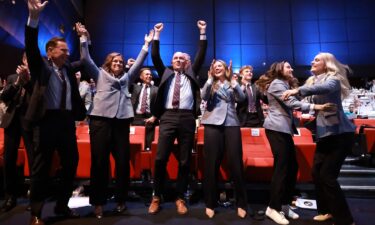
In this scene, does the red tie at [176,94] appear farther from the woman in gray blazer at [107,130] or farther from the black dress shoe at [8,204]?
the black dress shoe at [8,204]

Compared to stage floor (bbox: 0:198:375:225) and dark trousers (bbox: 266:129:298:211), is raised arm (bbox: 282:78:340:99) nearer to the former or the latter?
dark trousers (bbox: 266:129:298:211)

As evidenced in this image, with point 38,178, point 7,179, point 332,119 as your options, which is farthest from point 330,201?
point 7,179

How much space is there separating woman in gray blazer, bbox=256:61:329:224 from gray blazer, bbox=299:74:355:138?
0.12 metres

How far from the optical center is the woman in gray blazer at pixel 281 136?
7.17 ft

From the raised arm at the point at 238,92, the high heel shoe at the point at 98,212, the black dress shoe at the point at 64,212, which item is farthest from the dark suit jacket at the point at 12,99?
the raised arm at the point at 238,92

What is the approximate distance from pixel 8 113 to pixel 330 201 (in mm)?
2840

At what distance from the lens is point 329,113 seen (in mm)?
2098

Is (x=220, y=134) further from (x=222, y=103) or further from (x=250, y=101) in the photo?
(x=250, y=101)

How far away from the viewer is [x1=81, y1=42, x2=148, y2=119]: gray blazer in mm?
2299

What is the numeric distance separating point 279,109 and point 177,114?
0.88 m

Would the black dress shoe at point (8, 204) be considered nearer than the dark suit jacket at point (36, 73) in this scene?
No

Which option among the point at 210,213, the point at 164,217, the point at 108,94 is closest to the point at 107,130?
the point at 108,94


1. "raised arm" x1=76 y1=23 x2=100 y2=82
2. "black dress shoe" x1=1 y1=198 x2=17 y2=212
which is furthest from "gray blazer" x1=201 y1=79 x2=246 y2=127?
"black dress shoe" x1=1 y1=198 x2=17 y2=212

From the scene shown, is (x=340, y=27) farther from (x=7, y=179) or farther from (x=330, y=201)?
(x=7, y=179)
